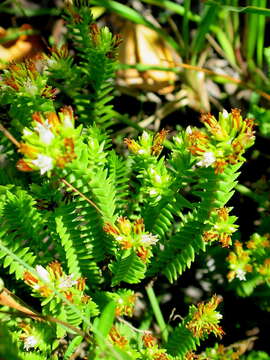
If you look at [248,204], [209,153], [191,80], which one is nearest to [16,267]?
[209,153]

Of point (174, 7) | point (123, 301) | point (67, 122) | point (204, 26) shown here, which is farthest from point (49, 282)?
point (174, 7)

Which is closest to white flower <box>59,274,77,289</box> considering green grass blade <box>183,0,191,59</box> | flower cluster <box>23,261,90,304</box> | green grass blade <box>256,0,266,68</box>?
flower cluster <box>23,261,90,304</box>

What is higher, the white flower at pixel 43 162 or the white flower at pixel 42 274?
the white flower at pixel 43 162

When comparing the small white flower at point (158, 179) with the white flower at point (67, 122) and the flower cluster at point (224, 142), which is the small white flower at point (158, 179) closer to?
the flower cluster at point (224, 142)

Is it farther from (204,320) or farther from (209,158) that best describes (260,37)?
(204,320)

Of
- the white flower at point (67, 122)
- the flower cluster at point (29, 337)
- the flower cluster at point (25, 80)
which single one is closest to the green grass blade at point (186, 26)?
the flower cluster at point (25, 80)

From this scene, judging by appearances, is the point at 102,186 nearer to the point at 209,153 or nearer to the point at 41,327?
the point at 209,153
